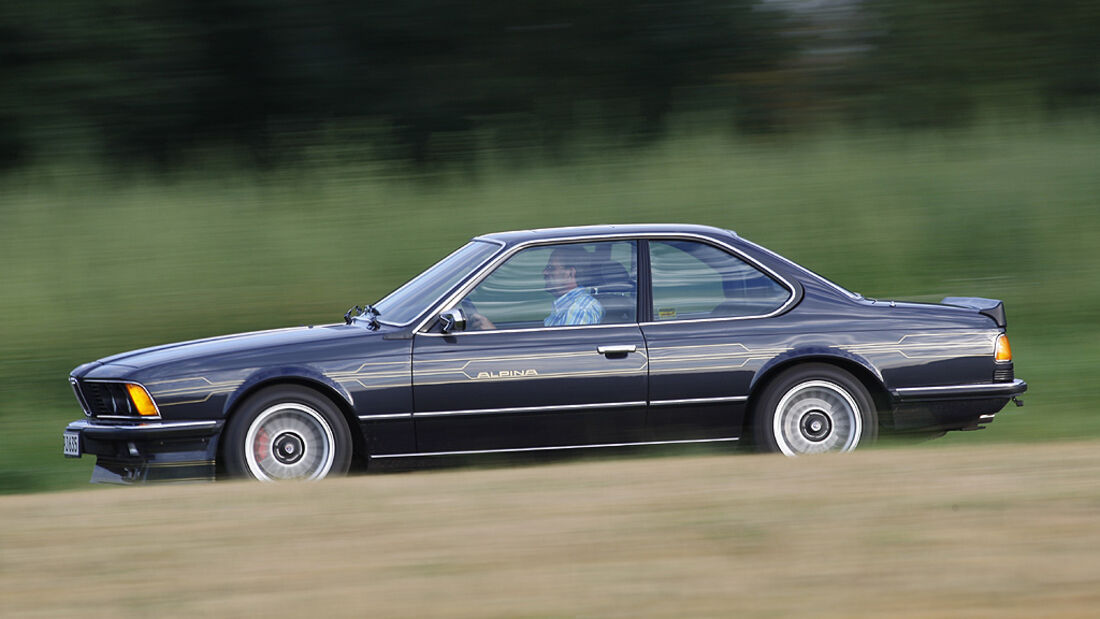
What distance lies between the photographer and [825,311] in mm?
7453

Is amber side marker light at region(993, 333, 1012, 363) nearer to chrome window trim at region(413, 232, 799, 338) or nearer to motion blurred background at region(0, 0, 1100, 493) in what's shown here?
chrome window trim at region(413, 232, 799, 338)

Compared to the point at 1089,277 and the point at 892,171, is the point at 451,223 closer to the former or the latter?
the point at 892,171

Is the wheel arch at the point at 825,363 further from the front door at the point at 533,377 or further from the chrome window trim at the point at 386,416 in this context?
the chrome window trim at the point at 386,416

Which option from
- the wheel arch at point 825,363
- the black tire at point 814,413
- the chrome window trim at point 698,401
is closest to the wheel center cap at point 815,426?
the black tire at point 814,413

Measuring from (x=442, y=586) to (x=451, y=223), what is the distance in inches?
404

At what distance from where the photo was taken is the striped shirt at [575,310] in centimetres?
735

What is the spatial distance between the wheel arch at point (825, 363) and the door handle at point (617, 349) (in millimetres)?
692

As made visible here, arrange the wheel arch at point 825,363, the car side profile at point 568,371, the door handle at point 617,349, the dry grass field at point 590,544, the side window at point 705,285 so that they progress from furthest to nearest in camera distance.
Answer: the side window at point 705,285, the wheel arch at point 825,363, the door handle at point 617,349, the car side profile at point 568,371, the dry grass field at point 590,544

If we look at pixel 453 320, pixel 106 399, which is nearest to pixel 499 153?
pixel 453 320

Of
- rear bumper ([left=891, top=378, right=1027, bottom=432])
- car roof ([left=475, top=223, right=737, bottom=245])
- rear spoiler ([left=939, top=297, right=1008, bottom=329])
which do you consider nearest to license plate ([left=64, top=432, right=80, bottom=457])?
car roof ([left=475, top=223, right=737, bottom=245])

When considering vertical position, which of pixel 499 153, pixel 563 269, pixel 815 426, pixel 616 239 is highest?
pixel 499 153

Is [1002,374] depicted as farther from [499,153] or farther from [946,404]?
[499,153]

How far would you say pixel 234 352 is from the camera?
709cm

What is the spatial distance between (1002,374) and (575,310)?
2.44 metres
